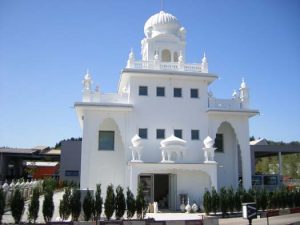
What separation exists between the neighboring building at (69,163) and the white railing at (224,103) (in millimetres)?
30643

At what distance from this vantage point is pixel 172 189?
1031 inches

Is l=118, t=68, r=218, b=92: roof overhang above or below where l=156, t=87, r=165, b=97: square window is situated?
above

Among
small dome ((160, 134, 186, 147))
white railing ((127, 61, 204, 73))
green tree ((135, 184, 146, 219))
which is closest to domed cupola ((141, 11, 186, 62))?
white railing ((127, 61, 204, 73))

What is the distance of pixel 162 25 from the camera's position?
30.4 m

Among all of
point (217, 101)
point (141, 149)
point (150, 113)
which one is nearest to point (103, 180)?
point (141, 149)

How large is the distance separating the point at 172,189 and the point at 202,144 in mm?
4067

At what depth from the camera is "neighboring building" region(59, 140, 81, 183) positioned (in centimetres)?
5319

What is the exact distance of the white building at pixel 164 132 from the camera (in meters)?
25.2

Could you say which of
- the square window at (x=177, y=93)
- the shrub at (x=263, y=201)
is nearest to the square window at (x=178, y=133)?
the square window at (x=177, y=93)

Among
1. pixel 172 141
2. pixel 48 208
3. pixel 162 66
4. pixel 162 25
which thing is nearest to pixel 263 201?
pixel 172 141

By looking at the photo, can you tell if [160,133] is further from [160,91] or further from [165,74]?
[165,74]

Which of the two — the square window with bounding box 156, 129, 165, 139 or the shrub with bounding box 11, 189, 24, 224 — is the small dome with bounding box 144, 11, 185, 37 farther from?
the shrub with bounding box 11, 189, 24, 224

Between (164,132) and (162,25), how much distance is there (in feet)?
32.5

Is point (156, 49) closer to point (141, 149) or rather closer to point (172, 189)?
point (141, 149)
